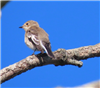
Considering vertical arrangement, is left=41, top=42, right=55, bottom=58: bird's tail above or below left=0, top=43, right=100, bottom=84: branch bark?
above

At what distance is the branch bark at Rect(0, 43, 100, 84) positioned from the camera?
435 cm

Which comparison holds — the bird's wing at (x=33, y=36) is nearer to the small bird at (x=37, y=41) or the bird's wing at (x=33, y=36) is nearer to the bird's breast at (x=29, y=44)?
the small bird at (x=37, y=41)

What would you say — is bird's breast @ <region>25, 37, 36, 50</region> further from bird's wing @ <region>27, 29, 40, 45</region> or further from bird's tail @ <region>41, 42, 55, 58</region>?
bird's tail @ <region>41, 42, 55, 58</region>

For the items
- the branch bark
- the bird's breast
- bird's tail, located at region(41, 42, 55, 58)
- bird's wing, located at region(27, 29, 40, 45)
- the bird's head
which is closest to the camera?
the branch bark

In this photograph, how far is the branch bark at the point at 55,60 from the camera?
A: 4.35m

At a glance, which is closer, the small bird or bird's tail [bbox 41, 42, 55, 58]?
bird's tail [bbox 41, 42, 55, 58]

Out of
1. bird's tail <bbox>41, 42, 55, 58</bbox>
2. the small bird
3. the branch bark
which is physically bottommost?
the branch bark

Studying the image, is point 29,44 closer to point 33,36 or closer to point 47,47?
point 33,36

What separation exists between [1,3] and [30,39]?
49.9 inches

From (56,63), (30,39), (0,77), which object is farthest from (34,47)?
(0,77)

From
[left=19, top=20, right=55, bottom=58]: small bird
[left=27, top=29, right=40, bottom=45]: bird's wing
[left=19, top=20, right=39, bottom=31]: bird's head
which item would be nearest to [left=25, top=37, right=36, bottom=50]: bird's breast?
[left=19, top=20, right=55, bottom=58]: small bird

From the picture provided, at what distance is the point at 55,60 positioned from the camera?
15.7ft

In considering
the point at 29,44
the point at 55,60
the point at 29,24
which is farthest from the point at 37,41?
the point at 29,24

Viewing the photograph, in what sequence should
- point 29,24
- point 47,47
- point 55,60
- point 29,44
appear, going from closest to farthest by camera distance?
point 55,60 → point 47,47 → point 29,44 → point 29,24
